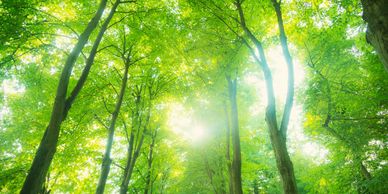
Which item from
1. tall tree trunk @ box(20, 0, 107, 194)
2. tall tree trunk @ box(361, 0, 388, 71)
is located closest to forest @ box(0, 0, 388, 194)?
tall tree trunk @ box(20, 0, 107, 194)

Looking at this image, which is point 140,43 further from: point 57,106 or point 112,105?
point 57,106

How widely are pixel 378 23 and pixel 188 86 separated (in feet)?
31.5

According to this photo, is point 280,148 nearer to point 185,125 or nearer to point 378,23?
point 378,23

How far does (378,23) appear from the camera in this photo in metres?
2.05

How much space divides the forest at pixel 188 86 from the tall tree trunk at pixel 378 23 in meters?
3.48

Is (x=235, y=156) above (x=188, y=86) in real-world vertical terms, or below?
below

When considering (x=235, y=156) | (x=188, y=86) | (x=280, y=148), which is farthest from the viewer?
(x=188, y=86)

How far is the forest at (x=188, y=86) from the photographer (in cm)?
615

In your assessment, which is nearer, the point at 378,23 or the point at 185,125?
the point at 378,23

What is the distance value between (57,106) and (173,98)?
8.12 meters

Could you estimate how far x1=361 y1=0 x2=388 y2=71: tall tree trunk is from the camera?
2010 millimetres

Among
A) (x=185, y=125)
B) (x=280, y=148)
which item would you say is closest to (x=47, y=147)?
(x=280, y=148)

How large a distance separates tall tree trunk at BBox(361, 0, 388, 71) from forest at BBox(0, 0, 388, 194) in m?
3.48

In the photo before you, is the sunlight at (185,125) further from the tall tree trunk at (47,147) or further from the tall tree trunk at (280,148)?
the tall tree trunk at (47,147)
